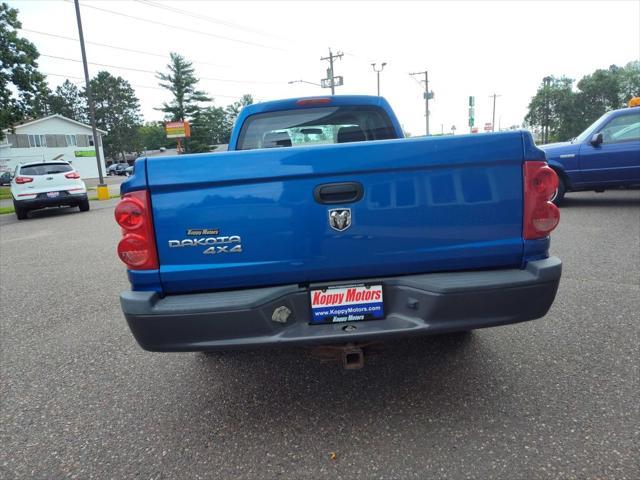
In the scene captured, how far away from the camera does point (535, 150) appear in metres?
2.17

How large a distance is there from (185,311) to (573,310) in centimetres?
325

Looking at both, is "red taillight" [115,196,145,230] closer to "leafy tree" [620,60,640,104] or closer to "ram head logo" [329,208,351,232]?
"ram head logo" [329,208,351,232]

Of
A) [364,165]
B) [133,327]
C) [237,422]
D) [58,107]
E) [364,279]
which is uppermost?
[58,107]

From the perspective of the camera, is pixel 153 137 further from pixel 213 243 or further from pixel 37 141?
pixel 213 243

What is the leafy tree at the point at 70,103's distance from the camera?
91750 mm

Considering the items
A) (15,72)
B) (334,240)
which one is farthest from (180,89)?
(334,240)

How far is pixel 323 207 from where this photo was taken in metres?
2.12

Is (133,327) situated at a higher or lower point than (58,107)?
lower

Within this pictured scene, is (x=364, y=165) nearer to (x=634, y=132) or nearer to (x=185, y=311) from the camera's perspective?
(x=185, y=311)

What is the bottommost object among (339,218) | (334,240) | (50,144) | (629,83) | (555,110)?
(334,240)

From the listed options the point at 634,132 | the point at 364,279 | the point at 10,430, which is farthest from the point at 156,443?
the point at 634,132

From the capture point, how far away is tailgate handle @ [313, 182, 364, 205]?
83.2 inches

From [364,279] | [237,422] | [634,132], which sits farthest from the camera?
[634,132]

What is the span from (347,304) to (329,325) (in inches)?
5.3
